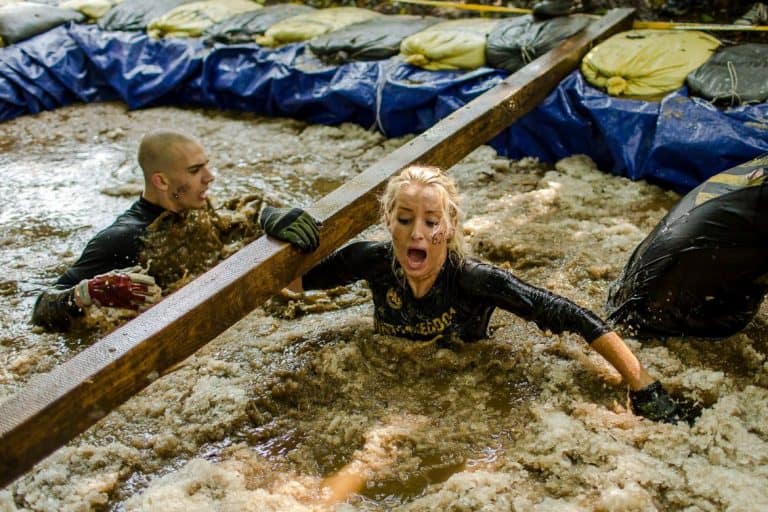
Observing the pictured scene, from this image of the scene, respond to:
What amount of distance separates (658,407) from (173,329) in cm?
177

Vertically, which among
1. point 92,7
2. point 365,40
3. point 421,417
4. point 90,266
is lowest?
point 421,417

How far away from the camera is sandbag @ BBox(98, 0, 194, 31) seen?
7.02 m

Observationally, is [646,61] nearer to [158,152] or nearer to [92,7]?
[158,152]

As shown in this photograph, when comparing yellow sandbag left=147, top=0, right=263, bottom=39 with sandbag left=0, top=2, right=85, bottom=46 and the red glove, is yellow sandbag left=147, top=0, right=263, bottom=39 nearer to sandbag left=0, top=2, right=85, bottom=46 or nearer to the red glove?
sandbag left=0, top=2, right=85, bottom=46

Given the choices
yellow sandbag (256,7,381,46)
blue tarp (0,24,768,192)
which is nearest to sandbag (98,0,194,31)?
blue tarp (0,24,768,192)

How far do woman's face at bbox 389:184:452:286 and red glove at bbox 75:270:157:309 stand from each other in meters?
1.19

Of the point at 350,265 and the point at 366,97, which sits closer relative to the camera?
the point at 350,265

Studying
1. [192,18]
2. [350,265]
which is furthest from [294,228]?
[192,18]

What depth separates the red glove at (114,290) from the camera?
301 centimetres

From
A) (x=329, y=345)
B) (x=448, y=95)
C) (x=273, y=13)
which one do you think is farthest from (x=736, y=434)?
(x=273, y=13)

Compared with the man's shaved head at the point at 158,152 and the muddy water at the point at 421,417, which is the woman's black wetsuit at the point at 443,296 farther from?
the man's shaved head at the point at 158,152

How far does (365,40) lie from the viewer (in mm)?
5730

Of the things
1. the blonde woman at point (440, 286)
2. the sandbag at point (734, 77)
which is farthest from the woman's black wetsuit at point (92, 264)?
the sandbag at point (734, 77)

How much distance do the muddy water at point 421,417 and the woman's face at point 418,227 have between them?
0.43m
